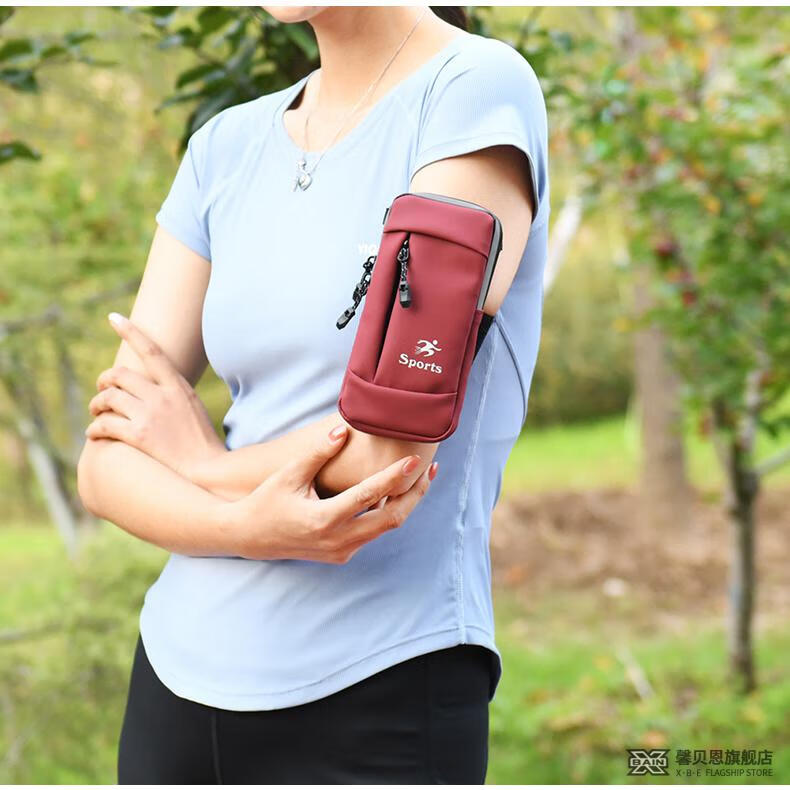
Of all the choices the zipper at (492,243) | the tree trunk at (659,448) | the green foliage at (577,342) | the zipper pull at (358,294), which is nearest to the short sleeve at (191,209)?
the zipper pull at (358,294)

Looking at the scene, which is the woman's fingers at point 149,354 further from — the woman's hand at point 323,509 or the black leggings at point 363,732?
the black leggings at point 363,732

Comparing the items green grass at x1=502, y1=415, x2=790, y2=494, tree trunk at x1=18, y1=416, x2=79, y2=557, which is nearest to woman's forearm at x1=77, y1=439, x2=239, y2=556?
tree trunk at x1=18, y1=416, x2=79, y2=557

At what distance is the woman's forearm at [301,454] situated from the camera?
1.06 meters

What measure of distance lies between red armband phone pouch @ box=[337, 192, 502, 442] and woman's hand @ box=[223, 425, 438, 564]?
2.8 inches

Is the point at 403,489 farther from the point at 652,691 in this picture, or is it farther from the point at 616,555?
the point at 616,555

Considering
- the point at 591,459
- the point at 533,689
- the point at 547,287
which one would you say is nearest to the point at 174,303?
the point at 547,287

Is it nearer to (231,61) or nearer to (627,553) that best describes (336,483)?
(231,61)

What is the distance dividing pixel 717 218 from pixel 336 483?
3.02 meters

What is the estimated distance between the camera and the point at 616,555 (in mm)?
7074

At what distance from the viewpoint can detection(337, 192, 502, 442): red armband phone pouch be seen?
0.98m

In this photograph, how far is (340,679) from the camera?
3.66ft

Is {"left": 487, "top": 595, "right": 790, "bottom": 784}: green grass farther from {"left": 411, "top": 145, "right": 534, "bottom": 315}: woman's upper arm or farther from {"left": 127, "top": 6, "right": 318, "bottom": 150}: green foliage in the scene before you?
{"left": 411, "top": 145, "right": 534, "bottom": 315}: woman's upper arm

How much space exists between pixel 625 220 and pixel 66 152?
119 inches

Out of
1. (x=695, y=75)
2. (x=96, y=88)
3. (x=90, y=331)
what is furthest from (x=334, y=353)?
(x=96, y=88)
